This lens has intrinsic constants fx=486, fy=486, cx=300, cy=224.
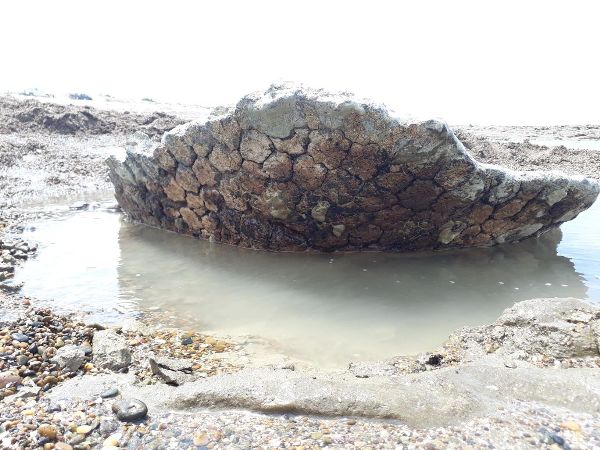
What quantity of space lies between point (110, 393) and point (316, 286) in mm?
1964

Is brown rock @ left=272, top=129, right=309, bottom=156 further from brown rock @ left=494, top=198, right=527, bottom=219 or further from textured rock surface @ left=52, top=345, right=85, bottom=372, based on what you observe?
textured rock surface @ left=52, top=345, right=85, bottom=372

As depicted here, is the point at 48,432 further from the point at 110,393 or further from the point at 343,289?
the point at 343,289

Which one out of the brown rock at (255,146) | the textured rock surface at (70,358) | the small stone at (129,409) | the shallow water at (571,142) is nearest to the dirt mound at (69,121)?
the brown rock at (255,146)

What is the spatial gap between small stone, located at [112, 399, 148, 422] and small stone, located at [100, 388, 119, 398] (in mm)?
105

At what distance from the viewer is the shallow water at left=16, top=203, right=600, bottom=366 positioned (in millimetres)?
2963

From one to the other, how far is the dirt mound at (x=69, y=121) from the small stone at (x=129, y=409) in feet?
33.2

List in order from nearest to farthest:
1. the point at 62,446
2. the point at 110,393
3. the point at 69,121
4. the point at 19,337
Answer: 1. the point at 62,446
2. the point at 110,393
3. the point at 19,337
4. the point at 69,121

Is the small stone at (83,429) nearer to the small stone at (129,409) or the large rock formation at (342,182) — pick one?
the small stone at (129,409)

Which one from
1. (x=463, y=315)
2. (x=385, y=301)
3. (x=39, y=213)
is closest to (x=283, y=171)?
(x=385, y=301)

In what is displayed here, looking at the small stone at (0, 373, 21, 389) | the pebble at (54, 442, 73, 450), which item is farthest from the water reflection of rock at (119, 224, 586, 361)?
the pebble at (54, 442, 73, 450)

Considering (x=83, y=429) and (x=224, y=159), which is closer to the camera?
(x=83, y=429)

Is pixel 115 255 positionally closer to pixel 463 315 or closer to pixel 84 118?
pixel 463 315

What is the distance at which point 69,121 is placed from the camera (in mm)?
11656

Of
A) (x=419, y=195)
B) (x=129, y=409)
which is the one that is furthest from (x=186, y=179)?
(x=129, y=409)
